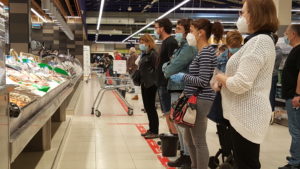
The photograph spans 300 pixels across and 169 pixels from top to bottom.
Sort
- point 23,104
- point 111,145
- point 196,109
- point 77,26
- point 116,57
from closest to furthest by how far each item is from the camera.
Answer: point 23,104, point 196,109, point 111,145, point 116,57, point 77,26

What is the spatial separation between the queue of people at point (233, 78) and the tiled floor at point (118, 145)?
43 centimetres

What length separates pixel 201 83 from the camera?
311 centimetres

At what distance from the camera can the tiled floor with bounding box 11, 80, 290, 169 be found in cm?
429

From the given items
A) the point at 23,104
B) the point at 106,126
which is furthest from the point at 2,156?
the point at 106,126

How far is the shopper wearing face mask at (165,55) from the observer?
14.7 feet

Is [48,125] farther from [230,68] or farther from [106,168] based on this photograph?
[230,68]

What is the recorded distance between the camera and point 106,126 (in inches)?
265

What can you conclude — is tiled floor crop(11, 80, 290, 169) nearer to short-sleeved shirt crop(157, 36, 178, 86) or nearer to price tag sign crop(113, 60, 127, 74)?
short-sleeved shirt crop(157, 36, 178, 86)

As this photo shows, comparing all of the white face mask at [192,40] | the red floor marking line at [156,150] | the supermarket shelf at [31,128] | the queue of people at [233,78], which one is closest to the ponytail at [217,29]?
the queue of people at [233,78]

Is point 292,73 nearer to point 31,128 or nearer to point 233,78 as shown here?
point 233,78

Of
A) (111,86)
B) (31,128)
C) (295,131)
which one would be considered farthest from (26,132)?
(111,86)

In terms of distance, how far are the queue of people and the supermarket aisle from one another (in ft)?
1.37

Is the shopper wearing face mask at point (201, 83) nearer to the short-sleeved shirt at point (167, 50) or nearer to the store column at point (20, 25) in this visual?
the short-sleeved shirt at point (167, 50)

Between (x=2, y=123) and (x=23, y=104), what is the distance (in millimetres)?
857
